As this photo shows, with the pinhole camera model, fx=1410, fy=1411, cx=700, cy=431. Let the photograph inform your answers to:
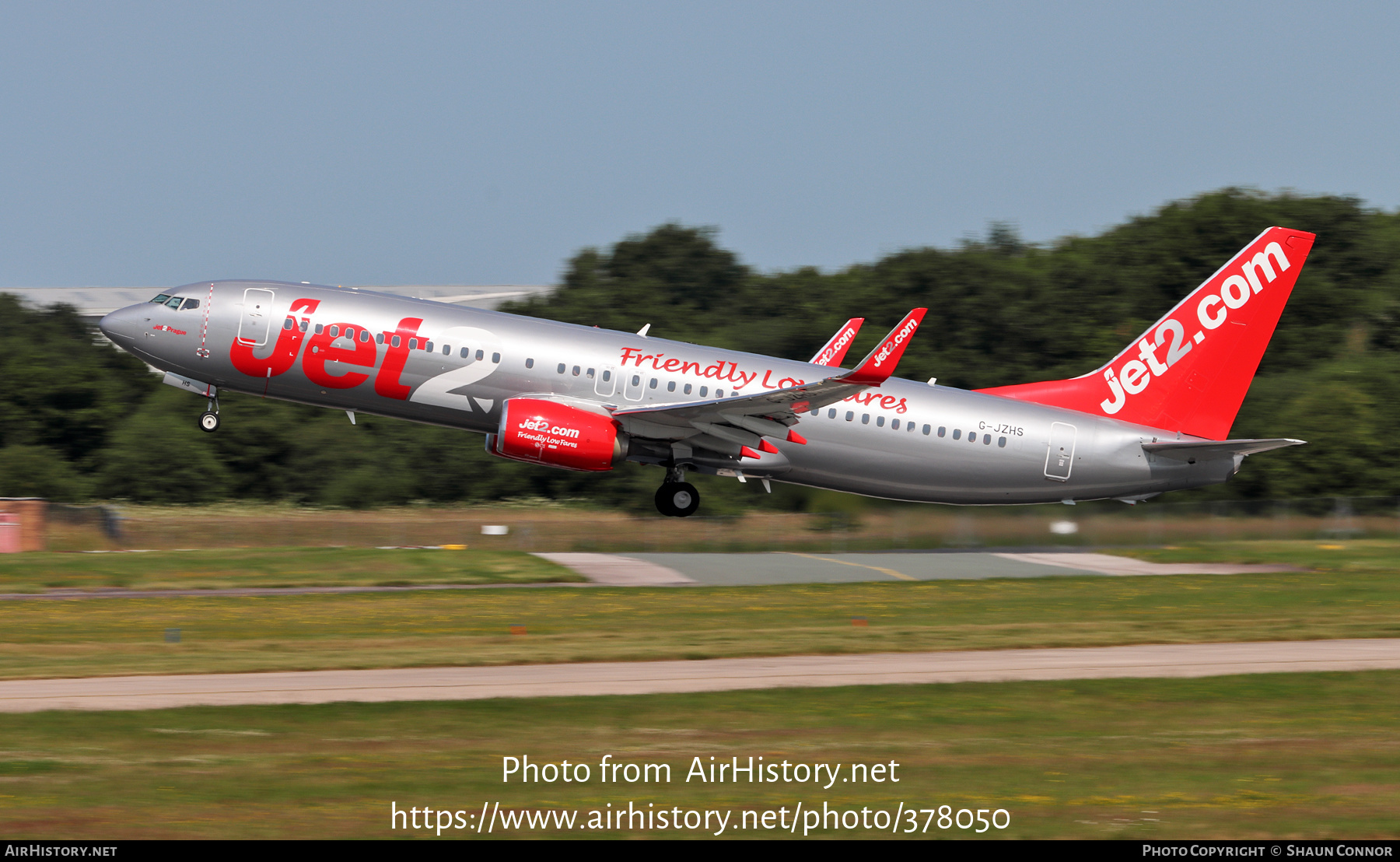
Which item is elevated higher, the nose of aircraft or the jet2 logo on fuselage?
the jet2 logo on fuselage

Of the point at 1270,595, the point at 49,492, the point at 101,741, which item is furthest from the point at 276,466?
the point at 101,741

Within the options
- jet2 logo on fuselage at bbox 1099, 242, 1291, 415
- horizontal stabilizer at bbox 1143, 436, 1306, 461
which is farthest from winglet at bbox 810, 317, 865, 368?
horizontal stabilizer at bbox 1143, 436, 1306, 461

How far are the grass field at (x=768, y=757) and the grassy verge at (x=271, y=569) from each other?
15.5 meters

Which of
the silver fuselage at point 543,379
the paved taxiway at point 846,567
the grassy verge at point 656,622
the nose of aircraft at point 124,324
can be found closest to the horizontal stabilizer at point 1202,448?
the silver fuselage at point 543,379

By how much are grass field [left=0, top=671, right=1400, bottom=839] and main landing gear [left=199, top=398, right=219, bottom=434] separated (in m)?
16.0

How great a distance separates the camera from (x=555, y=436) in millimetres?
30922

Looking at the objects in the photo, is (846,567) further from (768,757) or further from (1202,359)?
(768,757)

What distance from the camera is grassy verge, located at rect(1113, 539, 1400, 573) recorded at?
38.2 m

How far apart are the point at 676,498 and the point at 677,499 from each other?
42mm

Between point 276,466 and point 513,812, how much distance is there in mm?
48369

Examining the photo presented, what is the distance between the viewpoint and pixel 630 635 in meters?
24.6

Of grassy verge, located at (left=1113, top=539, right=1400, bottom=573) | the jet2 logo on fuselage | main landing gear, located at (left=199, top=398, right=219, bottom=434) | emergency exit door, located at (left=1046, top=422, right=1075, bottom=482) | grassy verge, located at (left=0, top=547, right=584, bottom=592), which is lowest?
grassy verge, located at (left=0, top=547, right=584, bottom=592)

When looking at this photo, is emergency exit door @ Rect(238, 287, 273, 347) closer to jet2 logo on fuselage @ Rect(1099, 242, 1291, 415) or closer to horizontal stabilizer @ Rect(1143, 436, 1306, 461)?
jet2 logo on fuselage @ Rect(1099, 242, 1291, 415)

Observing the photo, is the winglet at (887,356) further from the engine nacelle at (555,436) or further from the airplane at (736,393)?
the engine nacelle at (555,436)
